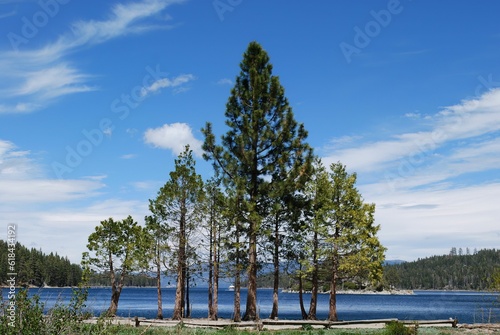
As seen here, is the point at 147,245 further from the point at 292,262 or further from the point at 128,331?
the point at 128,331

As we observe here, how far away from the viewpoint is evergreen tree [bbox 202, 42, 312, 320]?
34531 millimetres

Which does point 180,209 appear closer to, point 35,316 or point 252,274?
point 252,274

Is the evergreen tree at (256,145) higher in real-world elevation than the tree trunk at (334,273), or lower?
higher

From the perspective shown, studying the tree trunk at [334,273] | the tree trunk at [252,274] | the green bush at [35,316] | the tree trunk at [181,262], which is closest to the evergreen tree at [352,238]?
the tree trunk at [334,273]

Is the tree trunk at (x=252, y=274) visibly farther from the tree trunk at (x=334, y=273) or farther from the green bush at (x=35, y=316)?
the green bush at (x=35, y=316)

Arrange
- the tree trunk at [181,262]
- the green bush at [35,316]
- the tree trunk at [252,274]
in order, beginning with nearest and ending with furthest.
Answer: the green bush at [35,316] → the tree trunk at [252,274] → the tree trunk at [181,262]

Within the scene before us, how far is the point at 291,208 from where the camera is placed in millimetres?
37438

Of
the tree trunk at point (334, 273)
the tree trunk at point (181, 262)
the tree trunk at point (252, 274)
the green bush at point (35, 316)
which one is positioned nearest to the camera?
the green bush at point (35, 316)

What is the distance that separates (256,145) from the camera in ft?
116

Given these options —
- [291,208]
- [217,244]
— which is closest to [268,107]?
[291,208]

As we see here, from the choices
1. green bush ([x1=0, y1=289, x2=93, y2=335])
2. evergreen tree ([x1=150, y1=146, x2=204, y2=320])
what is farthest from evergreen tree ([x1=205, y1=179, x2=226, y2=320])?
green bush ([x1=0, y1=289, x2=93, y2=335])

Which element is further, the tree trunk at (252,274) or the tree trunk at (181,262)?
the tree trunk at (181,262)

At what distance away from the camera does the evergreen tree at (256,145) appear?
1359 inches

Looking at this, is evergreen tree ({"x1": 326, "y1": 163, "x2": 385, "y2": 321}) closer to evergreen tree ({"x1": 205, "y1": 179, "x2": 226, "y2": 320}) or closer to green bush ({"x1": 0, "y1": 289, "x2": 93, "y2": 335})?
evergreen tree ({"x1": 205, "y1": 179, "x2": 226, "y2": 320})
